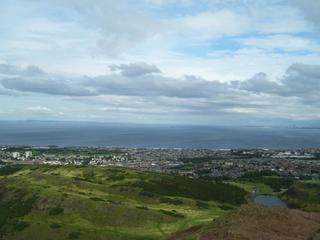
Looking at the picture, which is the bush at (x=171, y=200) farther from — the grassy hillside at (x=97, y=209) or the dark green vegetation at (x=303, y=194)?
the dark green vegetation at (x=303, y=194)

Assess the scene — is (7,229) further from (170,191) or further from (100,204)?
(170,191)

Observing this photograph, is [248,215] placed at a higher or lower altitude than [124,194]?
higher

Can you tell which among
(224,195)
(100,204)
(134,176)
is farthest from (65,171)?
(100,204)

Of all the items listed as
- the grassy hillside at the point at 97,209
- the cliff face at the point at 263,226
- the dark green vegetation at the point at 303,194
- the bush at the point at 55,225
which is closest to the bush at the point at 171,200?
the grassy hillside at the point at 97,209

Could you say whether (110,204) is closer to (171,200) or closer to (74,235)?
(74,235)

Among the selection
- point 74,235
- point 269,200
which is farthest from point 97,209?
point 269,200
